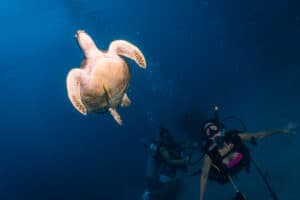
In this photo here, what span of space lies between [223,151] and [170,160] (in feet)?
6.12

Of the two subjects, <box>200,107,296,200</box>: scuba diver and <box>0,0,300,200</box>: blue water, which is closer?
<box>200,107,296,200</box>: scuba diver

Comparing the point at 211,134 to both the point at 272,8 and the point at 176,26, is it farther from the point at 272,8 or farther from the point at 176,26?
the point at 176,26

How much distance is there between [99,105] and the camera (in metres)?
5.61

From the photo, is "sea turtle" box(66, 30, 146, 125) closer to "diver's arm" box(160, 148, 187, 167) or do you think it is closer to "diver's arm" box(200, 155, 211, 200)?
"diver's arm" box(200, 155, 211, 200)

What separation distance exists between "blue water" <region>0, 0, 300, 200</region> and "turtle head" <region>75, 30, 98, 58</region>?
6670 mm

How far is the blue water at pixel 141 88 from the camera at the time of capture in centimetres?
1578

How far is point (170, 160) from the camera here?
21.7ft

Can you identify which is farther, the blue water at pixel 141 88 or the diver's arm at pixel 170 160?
the blue water at pixel 141 88

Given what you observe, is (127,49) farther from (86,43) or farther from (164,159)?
(164,159)

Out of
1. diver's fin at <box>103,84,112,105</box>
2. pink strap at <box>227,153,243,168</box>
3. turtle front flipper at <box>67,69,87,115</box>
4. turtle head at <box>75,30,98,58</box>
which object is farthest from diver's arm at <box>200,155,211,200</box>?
turtle head at <box>75,30,98,58</box>

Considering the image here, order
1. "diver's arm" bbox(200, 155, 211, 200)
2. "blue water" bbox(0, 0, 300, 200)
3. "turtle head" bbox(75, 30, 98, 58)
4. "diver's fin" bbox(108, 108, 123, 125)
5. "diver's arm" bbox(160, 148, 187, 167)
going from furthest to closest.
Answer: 1. "blue water" bbox(0, 0, 300, 200)
2. "diver's arm" bbox(160, 148, 187, 167)
3. "diver's fin" bbox(108, 108, 123, 125)
4. "diver's arm" bbox(200, 155, 211, 200)
5. "turtle head" bbox(75, 30, 98, 58)

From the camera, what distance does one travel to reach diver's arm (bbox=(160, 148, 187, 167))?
655 centimetres

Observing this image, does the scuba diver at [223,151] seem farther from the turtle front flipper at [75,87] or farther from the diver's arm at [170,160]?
the turtle front flipper at [75,87]

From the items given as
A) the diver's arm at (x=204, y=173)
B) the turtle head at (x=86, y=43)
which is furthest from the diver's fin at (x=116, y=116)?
the diver's arm at (x=204, y=173)
